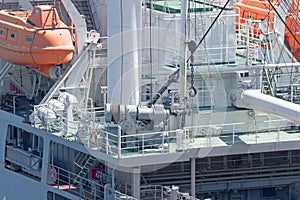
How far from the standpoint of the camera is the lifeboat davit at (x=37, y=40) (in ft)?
95.2

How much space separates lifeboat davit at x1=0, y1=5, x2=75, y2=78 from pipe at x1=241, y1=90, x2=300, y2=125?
387cm

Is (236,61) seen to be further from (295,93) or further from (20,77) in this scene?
(20,77)

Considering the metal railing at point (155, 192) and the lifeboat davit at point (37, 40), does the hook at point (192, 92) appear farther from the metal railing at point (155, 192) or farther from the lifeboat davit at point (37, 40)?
the lifeboat davit at point (37, 40)

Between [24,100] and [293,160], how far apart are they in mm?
6724

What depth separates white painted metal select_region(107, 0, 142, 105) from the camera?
27172 millimetres

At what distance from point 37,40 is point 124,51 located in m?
2.47

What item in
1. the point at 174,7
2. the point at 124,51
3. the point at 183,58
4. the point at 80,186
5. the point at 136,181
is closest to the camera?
the point at 136,181

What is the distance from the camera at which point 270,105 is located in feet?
87.6

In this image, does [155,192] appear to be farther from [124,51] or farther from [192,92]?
[124,51]

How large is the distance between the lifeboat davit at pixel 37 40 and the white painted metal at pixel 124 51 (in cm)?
205

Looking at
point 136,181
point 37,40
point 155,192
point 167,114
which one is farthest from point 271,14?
point 136,181

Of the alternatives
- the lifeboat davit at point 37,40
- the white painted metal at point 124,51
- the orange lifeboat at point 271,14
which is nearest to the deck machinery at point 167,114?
the white painted metal at point 124,51

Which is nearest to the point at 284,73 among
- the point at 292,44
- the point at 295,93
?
the point at 295,93

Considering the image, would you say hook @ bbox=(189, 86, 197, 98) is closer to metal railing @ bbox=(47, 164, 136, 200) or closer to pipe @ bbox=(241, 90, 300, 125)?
pipe @ bbox=(241, 90, 300, 125)
